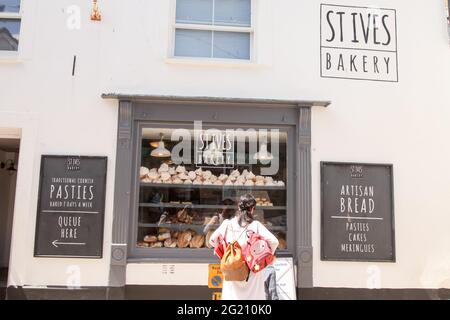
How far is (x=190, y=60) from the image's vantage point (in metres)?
6.10

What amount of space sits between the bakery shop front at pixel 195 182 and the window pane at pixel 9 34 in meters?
1.67

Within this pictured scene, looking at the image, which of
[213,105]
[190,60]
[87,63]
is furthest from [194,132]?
[87,63]

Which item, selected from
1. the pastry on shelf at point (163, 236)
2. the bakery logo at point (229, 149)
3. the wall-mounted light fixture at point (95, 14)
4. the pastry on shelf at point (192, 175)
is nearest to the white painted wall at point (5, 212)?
the wall-mounted light fixture at point (95, 14)

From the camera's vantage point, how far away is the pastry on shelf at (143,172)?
19.8ft

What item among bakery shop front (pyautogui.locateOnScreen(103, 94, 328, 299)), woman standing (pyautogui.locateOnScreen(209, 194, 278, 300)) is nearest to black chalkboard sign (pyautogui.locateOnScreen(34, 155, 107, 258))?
bakery shop front (pyautogui.locateOnScreen(103, 94, 328, 299))

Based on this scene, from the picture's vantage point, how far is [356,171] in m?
6.05

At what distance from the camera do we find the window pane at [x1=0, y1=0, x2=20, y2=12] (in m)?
6.27

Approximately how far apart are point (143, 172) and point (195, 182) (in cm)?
76

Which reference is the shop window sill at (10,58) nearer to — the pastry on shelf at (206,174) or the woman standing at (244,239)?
the pastry on shelf at (206,174)

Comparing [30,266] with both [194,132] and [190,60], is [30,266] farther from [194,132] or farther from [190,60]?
[190,60]

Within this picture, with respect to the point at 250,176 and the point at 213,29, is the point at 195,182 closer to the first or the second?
the point at 250,176

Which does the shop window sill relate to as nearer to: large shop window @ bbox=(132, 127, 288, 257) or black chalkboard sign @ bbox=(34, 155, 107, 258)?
black chalkboard sign @ bbox=(34, 155, 107, 258)

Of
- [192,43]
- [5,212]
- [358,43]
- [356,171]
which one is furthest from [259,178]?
[5,212]

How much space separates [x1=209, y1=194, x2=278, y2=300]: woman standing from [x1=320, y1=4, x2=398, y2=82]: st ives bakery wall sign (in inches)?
111
